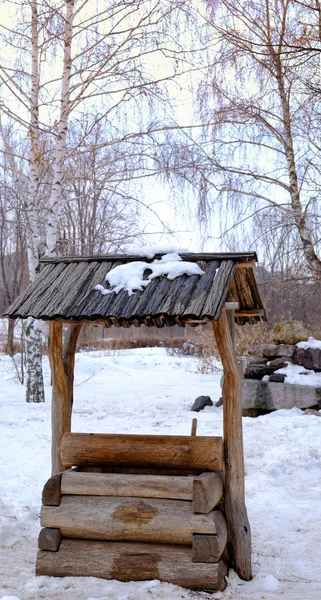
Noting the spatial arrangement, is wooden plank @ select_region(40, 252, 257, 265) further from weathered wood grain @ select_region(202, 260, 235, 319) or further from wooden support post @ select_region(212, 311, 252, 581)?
wooden support post @ select_region(212, 311, 252, 581)

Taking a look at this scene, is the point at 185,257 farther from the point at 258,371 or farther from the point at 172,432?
the point at 258,371

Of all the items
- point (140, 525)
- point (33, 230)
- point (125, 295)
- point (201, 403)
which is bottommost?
point (201, 403)

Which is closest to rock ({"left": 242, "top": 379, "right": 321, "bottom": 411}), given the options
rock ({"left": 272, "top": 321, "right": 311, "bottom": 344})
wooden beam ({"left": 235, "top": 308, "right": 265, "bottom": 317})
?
rock ({"left": 272, "top": 321, "right": 311, "bottom": 344})

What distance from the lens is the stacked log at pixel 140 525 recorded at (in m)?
4.04

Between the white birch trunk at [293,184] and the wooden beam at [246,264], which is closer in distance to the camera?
the wooden beam at [246,264]

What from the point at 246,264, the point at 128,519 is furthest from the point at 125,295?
the point at 128,519

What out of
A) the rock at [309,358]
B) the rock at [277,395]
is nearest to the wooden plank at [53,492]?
A: the rock at [277,395]

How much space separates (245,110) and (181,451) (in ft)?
26.3

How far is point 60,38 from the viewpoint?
998 centimetres

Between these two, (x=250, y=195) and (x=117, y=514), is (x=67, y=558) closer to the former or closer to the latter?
(x=117, y=514)

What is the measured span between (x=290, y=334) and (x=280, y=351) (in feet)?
1.37

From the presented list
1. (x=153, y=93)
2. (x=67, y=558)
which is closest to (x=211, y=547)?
(x=67, y=558)

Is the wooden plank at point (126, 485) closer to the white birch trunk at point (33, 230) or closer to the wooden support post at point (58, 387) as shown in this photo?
the wooden support post at point (58, 387)

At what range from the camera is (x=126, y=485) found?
421cm
